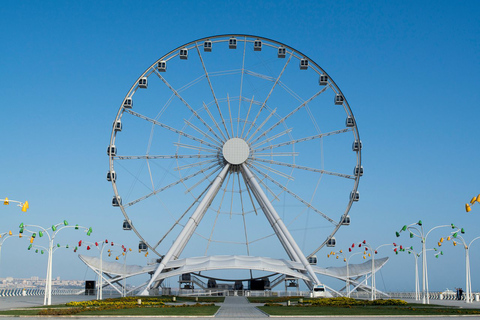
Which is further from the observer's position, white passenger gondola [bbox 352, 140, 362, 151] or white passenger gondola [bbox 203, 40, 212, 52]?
white passenger gondola [bbox 352, 140, 362, 151]

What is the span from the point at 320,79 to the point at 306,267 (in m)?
19.3

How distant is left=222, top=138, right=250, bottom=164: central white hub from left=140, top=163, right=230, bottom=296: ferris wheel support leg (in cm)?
98

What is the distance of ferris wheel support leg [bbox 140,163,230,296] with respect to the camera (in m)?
59.6

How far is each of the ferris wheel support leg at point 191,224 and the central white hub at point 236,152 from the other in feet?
3.22

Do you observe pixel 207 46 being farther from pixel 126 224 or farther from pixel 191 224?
Answer: pixel 126 224

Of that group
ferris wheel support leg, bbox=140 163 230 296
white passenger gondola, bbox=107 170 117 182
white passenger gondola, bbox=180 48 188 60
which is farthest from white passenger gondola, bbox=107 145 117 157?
white passenger gondola, bbox=180 48 188 60

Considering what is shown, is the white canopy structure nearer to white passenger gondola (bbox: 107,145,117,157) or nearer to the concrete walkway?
white passenger gondola (bbox: 107,145,117,157)

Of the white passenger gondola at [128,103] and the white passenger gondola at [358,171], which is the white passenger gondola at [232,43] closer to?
the white passenger gondola at [128,103]

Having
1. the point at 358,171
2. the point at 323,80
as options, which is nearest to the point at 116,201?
the point at 323,80

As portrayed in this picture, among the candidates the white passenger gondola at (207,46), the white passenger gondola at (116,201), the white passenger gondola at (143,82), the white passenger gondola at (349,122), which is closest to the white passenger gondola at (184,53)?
the white passenger gondola at (207,46)

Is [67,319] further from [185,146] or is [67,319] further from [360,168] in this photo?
[360,168]

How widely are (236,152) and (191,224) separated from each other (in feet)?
27.9

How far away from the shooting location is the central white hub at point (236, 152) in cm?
5996

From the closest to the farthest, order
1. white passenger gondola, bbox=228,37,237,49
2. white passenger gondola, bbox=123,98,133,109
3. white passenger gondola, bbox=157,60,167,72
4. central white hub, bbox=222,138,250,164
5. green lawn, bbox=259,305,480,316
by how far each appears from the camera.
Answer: green lawn, bbox=259,305,480,316 → central white hub, bbox=222,138,250,164 → white passenger gondola, bbox=123,98,133,109 → white passenger gondola, bbox=157,60,167,72 → white passenger gondola, bbox=228,37,237,49
